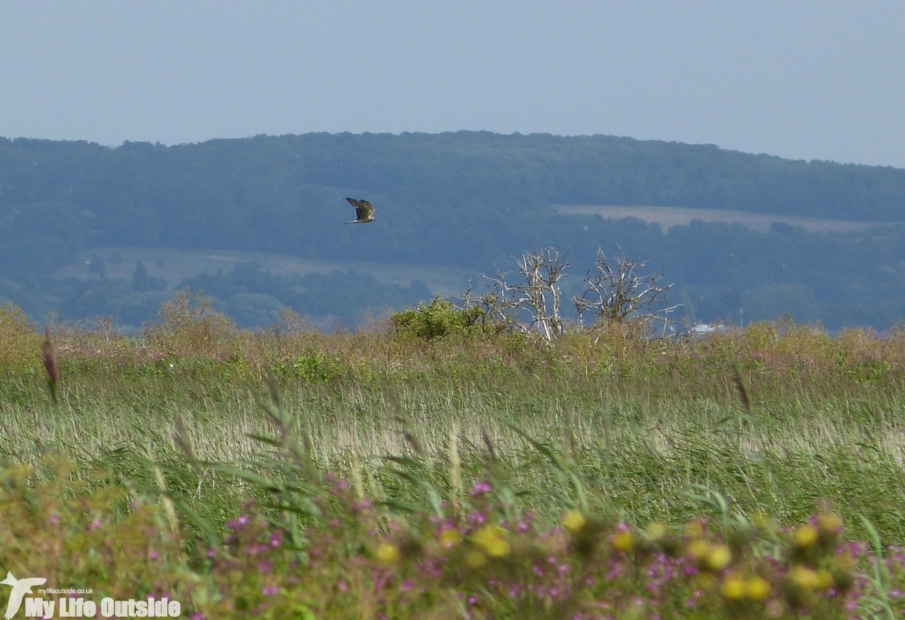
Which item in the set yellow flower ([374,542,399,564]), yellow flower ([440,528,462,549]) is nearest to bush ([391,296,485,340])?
yellow flower ([440,528,462,549])

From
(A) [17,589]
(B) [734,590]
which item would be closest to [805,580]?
(B) [734,590]

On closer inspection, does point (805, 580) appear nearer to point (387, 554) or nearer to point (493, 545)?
point (493, 545)

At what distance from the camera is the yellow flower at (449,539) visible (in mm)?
2795

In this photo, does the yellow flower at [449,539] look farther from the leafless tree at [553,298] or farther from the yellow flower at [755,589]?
the leafless tree at [553,298]

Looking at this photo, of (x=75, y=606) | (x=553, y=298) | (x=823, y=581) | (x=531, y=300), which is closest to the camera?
(x=823, y=581)

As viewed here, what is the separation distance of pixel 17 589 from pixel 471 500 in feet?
5.04

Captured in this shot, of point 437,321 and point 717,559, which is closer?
point 717,559

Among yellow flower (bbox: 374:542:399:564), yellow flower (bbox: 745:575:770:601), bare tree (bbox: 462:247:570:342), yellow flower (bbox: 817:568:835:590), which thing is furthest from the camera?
bare tree (bbox: 462:247:570:342)

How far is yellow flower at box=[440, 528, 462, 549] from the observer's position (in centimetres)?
279

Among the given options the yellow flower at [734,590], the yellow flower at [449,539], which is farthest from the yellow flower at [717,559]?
the yellow flower at [449,539]

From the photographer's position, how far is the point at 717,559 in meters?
2.48

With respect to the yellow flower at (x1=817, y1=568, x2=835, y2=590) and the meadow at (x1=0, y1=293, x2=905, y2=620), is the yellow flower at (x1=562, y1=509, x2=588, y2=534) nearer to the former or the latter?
the meadow at (x1=0, y1=293, x2=905, y2=620)

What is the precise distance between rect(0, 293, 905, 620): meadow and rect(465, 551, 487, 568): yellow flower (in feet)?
0.12

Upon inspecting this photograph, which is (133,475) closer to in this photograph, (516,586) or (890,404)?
(516,586)
